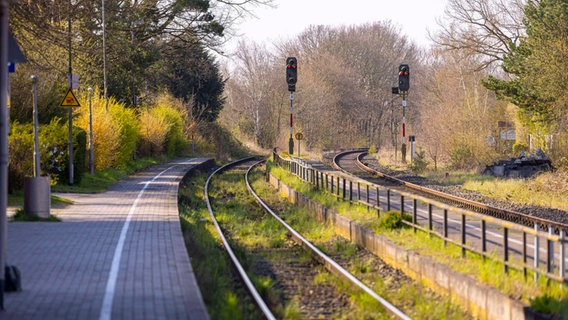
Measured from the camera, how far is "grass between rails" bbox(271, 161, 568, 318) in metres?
9.18

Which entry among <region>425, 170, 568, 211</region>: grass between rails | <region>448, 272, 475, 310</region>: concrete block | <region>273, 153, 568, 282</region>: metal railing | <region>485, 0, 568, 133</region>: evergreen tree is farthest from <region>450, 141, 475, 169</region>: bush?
<region>448, 272, 475, 310</region>: concrete block

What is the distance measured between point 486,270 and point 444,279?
691 millimetres

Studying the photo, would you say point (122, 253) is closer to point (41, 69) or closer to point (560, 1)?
point (41, 69)

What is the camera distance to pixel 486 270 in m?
11.0

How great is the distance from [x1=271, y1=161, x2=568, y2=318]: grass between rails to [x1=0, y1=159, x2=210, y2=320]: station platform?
3.62m

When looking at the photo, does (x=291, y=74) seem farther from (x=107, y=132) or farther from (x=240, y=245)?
(x=240, y=245)

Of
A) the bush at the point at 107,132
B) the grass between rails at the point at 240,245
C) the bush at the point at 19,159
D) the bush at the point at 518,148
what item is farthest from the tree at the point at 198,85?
the bush at the point at 19,159

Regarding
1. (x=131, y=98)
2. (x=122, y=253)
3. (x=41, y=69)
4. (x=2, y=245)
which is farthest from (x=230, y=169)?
(x=2, y=245)

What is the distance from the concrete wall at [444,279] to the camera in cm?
950

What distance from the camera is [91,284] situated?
35.1ft

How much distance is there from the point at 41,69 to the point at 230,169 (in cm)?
1938

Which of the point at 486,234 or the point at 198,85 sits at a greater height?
the point at 198,85

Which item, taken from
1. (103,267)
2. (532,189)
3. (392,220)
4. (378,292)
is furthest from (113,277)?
(532,189)

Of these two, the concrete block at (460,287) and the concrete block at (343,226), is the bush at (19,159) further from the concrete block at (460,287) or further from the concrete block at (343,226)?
the concrete block at (460,287)
